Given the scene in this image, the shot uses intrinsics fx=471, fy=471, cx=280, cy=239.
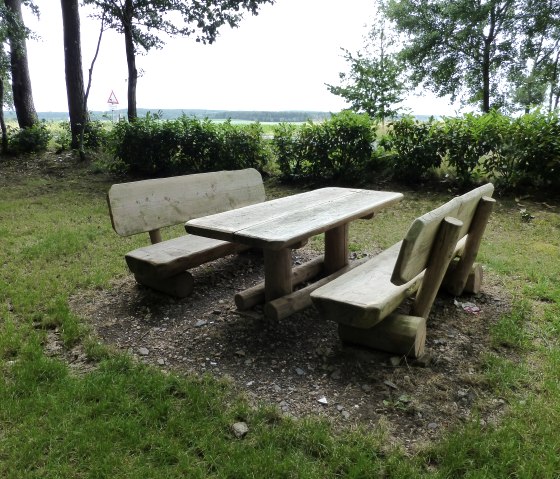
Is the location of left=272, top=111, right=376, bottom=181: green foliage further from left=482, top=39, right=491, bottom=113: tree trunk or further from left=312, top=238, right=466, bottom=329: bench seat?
left=482, top=39, right=491, bottom=113: tree trunk

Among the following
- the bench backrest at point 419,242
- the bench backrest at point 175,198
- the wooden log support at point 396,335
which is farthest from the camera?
the bench backrest at point 175,198

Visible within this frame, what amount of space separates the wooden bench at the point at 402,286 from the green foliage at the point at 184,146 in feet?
20.9

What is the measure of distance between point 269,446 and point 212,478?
29 centimetres

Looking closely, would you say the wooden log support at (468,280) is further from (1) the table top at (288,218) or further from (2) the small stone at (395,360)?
(2) the small stone at (395,360)

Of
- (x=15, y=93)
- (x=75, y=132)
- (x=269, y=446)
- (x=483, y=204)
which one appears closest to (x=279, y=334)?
(x=269, y=446)

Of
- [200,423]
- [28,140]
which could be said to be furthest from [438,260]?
[28,140]

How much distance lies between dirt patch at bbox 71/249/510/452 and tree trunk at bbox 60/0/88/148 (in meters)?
9.06

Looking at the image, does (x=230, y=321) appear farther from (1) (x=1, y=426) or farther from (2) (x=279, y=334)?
(1) (x=1, y=426)

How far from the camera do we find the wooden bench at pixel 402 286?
2.31m

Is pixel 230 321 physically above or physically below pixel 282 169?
below

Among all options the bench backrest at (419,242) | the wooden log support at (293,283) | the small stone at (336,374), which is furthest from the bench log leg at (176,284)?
the bench backrest at (419,242)

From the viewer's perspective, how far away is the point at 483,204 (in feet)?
10.6

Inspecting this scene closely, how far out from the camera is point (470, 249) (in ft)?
11.5

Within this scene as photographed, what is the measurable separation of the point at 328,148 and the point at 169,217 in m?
4.87
